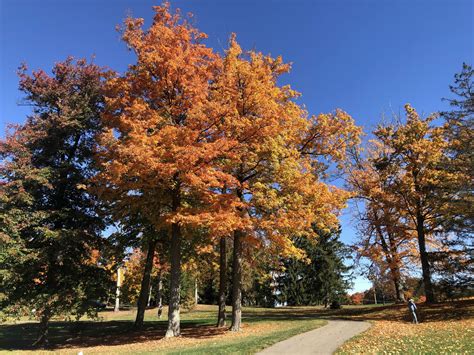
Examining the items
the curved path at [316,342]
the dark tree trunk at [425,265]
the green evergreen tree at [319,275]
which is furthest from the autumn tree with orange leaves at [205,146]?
the green evergreen tree at [319,275]

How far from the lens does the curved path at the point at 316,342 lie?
11055 millimetres

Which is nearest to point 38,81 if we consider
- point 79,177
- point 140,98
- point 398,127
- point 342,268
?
point 79,177

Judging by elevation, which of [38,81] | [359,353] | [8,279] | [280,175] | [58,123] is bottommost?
[359,353]

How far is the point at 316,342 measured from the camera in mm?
12672

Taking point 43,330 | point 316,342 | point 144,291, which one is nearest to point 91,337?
point 43,330

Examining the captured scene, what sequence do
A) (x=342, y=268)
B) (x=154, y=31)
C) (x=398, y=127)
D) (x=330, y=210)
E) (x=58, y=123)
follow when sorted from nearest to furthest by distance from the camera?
1. (x=154, y=31)
2. (x=330, y=210)
3. (x=58, y=123)
4. (x=398, y=127)
5. (x=342, y=268)

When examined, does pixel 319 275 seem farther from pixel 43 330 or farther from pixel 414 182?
pixel 43 330

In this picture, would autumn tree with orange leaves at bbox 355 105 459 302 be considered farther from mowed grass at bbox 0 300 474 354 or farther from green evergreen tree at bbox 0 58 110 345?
green evergreen tree at bbox 0 58 110 345

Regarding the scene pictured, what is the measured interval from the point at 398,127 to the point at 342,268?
1137 inches

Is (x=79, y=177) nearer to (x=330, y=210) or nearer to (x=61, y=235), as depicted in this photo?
(x=61, y=235)

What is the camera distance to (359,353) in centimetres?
1012

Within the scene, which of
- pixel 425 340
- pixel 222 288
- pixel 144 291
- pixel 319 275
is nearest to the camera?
pixel 425 340

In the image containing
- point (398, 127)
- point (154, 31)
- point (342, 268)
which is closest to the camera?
point (154, 31)

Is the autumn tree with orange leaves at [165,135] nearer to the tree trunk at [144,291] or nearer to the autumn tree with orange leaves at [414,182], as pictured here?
the tree trunk at [144,291]
